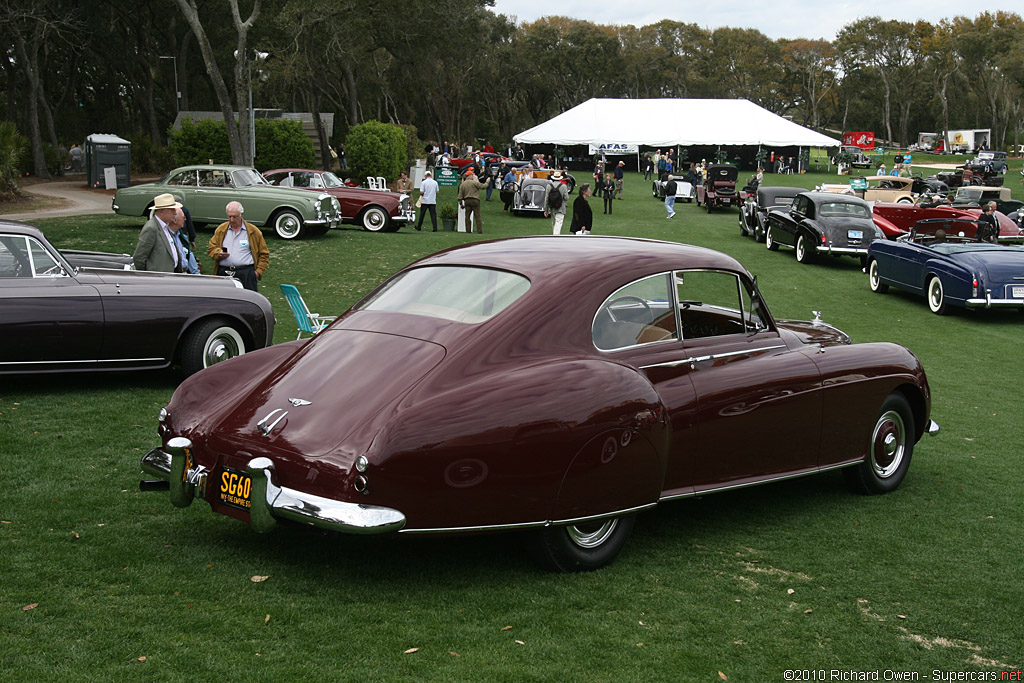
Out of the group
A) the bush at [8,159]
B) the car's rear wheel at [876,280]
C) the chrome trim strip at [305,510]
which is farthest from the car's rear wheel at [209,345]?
the bush at [8,159]

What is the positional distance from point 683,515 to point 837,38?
103 metres

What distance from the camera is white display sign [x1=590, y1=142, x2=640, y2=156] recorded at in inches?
2442

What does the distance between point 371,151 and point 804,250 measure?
2076 cm

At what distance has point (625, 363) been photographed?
17.1ft

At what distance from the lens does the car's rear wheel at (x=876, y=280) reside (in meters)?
19.0

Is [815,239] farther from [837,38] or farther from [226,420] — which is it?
[837,38]

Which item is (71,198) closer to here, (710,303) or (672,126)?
(710,303)

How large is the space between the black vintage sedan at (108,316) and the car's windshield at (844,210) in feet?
57.6

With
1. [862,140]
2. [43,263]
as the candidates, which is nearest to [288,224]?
[43,263]

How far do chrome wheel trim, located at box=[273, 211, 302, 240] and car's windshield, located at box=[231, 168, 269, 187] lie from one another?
54.6 inches

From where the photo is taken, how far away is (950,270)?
16.6 m

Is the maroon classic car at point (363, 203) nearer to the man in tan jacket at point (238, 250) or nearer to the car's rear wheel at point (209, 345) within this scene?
the man in tan jacket at point (238, 250)

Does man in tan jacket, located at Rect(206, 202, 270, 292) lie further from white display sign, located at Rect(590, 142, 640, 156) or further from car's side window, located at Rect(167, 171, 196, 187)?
white display sign, located at Rect(590, 142, 640, 156)

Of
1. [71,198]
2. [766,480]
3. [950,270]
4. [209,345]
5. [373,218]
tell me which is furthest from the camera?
Result: [71,198]
